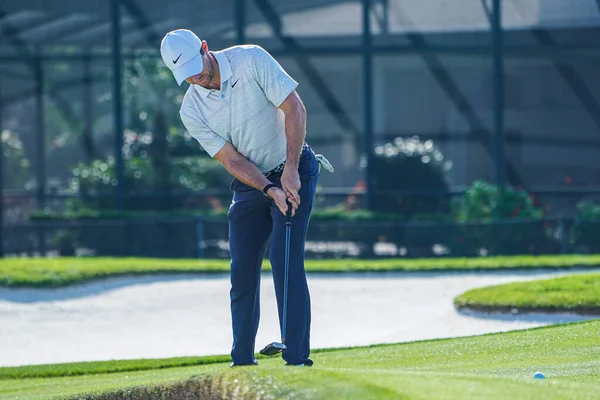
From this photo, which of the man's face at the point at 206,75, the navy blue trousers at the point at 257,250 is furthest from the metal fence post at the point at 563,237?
the man's face at the point at 206,75

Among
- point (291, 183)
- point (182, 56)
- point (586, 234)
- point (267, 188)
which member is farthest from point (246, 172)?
point (586, 234)

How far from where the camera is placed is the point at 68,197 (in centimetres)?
1962

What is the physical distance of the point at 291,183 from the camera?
219 inches

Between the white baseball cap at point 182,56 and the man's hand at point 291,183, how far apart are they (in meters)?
0.61

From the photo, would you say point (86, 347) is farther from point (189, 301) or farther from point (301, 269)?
point (301, 269)

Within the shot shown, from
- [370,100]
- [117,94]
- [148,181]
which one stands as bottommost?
[148,181]

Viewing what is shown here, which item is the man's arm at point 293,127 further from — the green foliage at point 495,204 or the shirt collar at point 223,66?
the green foliage at point 495,204

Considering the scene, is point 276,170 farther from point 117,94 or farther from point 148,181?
point 117,94

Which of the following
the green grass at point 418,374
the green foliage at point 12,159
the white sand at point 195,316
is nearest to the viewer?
the green grass at point 418,374

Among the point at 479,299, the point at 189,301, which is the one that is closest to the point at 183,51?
the point at 479,299

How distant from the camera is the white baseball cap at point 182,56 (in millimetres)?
5465

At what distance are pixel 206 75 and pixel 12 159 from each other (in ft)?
51.3

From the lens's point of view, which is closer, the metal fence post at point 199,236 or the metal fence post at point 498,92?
the metal fence post at point 199,236

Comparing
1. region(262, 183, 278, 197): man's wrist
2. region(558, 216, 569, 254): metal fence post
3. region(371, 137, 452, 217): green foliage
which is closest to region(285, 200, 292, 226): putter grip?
region(262, 183, 278, 197): man's wrist
